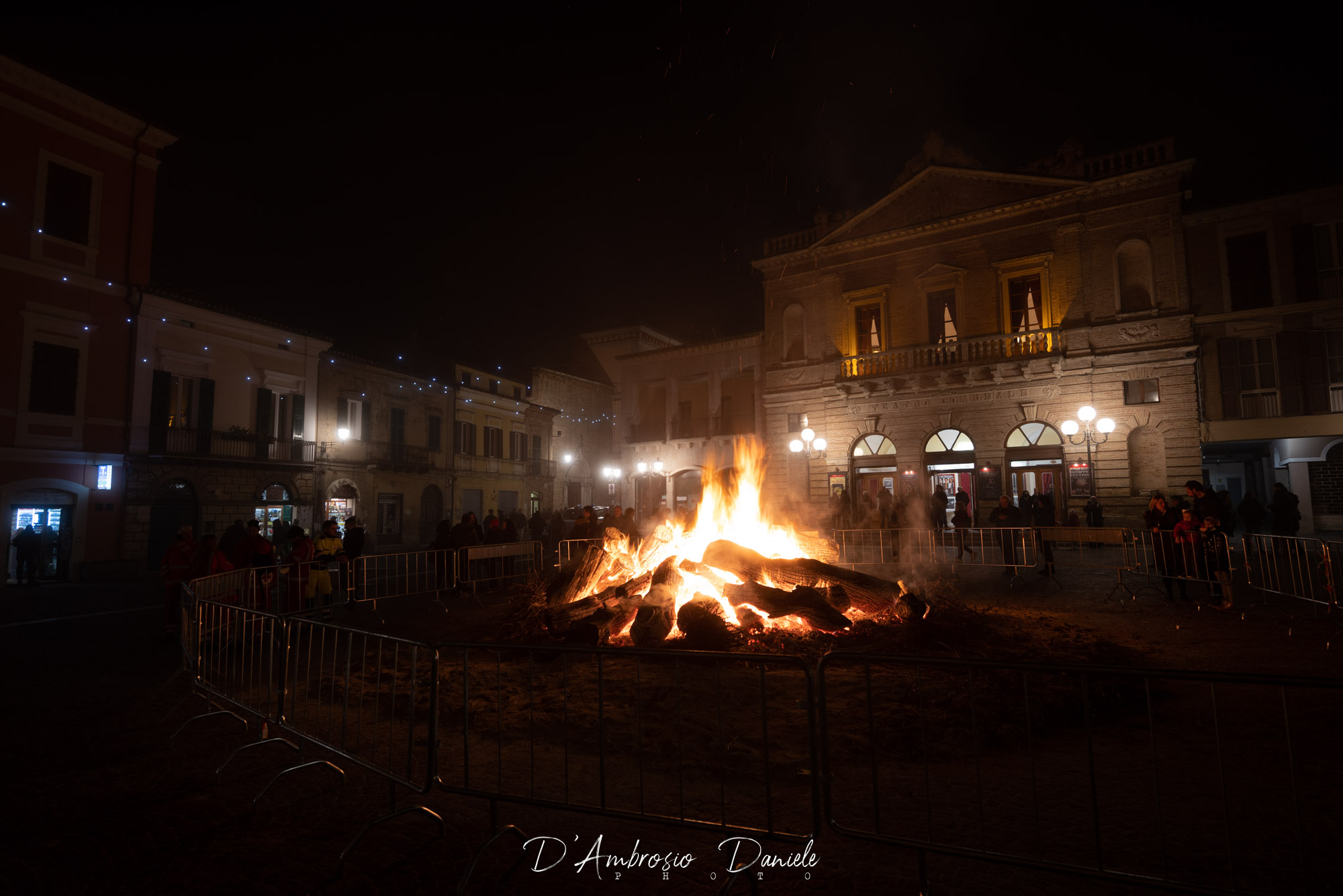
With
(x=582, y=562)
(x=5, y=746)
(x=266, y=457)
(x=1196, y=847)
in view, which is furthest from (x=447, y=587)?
(x=266, y=457)

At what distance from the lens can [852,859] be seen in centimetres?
340

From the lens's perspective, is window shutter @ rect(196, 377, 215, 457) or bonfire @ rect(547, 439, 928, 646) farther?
window shutter @ rect(196, 377, 215, 457)

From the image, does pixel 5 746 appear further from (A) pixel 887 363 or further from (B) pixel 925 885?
(A) pixel 887 363

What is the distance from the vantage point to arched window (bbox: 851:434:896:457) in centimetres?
2428

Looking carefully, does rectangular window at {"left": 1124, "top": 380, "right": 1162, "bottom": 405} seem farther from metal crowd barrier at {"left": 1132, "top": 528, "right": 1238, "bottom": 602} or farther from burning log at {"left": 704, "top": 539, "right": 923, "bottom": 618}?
burning log at {"left": 704, "top": 539, "right": 923, "bottom": 618}

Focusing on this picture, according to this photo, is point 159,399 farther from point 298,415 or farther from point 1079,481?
point 1079,481

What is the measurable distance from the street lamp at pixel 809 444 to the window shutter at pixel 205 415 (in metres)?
21.1

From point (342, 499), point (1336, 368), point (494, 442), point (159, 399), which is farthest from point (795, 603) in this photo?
point (494, 442)

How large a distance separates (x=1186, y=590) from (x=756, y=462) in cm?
1750

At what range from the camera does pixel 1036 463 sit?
838 inches

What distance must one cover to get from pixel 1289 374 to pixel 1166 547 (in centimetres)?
1421

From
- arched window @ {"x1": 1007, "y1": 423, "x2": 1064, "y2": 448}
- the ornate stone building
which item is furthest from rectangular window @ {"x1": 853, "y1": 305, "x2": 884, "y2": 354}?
arched window @ {"x1": 1007, "y1": 423, "x2": 1064, "y2": 448}

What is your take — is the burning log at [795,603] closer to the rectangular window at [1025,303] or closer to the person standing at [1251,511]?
the person standing at [1251,511]

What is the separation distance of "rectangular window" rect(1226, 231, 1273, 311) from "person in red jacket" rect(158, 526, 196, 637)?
2779cm
